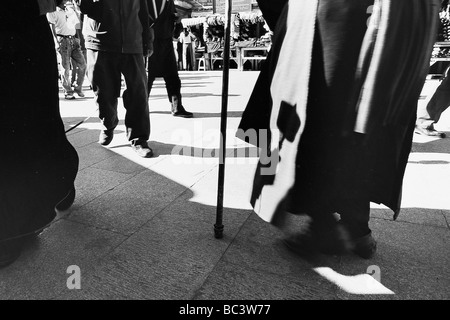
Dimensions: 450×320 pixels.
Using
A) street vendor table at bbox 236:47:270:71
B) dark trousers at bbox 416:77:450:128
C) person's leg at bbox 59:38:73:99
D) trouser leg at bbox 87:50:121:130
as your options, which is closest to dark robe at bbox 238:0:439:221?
trouser leg at bbox 87:50:121:130

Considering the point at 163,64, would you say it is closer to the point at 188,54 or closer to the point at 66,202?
the point at 66,202

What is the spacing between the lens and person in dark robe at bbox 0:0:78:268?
1655 mm

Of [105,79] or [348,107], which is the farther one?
[105,79]

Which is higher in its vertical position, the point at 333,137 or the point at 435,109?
the point at 333,137

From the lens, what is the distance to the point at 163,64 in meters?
4.92

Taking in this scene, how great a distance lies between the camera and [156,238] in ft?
6.66

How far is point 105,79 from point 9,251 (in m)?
2.11

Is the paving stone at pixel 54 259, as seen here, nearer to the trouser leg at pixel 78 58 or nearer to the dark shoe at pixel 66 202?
the dark shoe at pixel 66 202


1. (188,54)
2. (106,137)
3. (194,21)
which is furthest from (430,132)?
(194,21)

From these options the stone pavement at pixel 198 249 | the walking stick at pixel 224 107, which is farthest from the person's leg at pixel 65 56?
the walking stick at pixel 224 107

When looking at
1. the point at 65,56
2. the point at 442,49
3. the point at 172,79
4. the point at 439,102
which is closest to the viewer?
the point at 439,102

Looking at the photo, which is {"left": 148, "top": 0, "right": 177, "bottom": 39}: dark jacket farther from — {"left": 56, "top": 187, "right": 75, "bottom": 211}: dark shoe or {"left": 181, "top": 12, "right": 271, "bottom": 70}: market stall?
{"left": 181, "top": 12, "right": 271, "bottom": 70}: market stall

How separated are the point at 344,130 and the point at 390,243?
870mm

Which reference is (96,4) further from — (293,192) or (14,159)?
(293,192)
